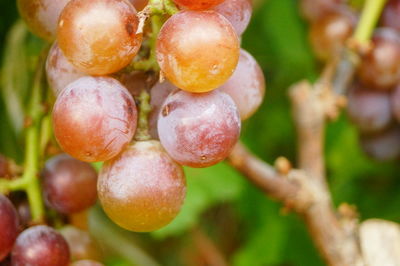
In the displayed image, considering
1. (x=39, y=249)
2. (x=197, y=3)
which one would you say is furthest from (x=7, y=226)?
(x=197, y=3)

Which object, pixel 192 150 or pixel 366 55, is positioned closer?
pixel 192 150

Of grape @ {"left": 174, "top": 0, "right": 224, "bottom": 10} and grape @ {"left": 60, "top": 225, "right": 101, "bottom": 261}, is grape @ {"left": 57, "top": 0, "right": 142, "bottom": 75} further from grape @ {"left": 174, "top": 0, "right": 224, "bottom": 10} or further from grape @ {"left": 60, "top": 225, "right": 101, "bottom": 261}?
grape @ {"left": 60, "top": 225, "right": 101, "bottom": 261}

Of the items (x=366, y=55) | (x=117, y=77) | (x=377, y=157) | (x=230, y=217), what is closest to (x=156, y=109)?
(x=117, y=77)

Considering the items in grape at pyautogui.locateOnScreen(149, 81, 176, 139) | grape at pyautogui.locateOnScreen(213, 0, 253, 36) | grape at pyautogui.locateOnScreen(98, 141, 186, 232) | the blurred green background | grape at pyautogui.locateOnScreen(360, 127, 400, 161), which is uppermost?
grape at pyautogui.locateOnScreen(213, 0, 253, 36)

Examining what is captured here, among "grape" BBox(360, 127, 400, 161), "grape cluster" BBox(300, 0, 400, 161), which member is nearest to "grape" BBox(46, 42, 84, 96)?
"grape cluster" BBox(300, 0, 400, 161)

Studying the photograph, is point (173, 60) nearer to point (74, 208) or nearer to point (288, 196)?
point (74, 208)

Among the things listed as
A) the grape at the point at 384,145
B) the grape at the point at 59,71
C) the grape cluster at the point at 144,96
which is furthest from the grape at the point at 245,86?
the grape at the point at 384,145

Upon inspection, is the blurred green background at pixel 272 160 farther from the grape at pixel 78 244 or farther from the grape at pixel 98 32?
the grape at pixel 98 32
